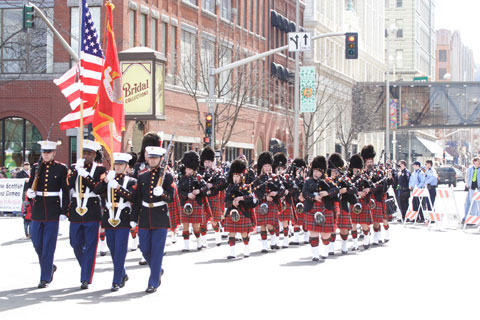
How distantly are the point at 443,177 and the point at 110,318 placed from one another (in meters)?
55.5

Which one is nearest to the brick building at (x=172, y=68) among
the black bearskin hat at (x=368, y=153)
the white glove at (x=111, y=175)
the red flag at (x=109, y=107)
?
the black bearskin hat at (x=368, y=153)

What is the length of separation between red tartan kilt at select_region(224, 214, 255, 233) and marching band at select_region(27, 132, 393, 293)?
2 cm

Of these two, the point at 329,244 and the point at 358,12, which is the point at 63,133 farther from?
the point at 358,12

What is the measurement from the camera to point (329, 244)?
17719 mm

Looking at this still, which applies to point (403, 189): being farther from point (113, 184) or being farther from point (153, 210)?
point (113, 184)

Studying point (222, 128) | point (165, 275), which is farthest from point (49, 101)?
point (165, 275)

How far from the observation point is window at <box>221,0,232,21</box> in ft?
155

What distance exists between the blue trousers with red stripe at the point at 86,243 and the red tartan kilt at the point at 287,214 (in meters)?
7.56

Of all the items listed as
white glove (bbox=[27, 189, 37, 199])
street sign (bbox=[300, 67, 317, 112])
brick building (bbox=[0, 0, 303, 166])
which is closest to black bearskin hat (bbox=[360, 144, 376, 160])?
brick building (bbox=[0, 0, 303, 166])

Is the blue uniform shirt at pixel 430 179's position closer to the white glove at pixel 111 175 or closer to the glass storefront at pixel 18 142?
the glass storefront at pixel 18 142

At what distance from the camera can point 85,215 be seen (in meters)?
12.5

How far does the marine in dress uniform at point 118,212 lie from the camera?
1214 centimetres

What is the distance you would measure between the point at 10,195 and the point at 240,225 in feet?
44.5

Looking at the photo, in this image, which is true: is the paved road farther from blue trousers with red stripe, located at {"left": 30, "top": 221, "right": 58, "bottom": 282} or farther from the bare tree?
the bare tree
